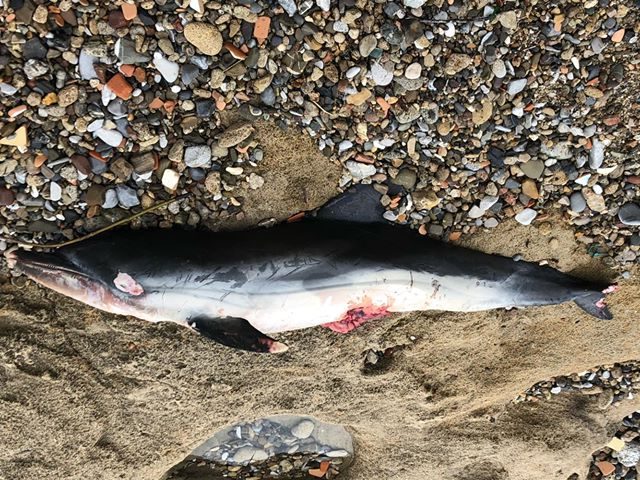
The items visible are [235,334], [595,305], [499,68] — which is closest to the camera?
[499,68]

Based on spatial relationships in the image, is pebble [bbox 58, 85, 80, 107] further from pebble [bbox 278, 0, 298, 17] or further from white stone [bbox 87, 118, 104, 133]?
pebble [bbox 278, 0, 298, 17]

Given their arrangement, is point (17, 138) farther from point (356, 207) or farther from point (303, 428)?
point (303, 428)

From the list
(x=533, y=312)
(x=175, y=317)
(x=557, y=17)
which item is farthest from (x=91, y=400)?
Result: (x=557, y=17)

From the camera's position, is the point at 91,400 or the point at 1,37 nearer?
the point at 1,37

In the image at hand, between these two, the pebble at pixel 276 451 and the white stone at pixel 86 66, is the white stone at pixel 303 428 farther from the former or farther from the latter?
the white stone at pixel 86 66

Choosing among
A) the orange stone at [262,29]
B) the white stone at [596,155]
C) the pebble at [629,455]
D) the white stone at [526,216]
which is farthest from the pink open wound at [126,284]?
the pebble at [629,455]

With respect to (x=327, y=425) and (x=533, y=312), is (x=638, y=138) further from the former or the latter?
(x=327, y=425)

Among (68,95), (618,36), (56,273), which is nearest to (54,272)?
(56,273)
